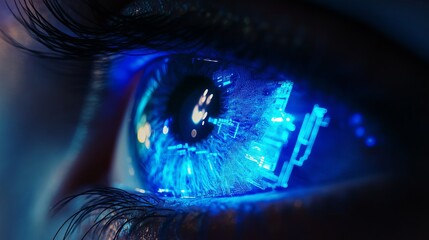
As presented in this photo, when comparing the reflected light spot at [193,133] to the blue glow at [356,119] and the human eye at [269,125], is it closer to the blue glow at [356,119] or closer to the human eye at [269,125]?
the human eye at [269,125]

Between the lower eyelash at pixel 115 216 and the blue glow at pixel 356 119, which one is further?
the lower eyelash at pixel 115 216

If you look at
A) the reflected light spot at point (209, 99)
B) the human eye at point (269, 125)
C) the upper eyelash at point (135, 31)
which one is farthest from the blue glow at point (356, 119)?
the reflected light spot at point (209, 99)

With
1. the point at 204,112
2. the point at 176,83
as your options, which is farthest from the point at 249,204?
the point at 176,83

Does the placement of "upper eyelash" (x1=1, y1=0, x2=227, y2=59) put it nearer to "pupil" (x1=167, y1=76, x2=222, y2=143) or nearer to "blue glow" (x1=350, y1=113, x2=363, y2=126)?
"pupil" (x1=167, y1=76, x2=222, y2=143)

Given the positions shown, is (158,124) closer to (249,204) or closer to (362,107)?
(249,204)

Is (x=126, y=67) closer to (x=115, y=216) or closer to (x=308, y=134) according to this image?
(x=115, y=216)
